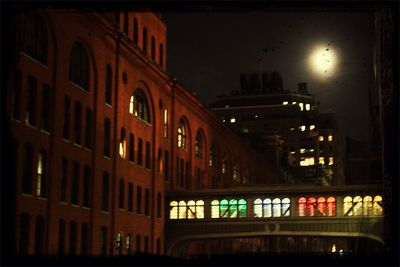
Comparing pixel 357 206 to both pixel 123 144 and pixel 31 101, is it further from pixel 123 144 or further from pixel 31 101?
pixel 31 101

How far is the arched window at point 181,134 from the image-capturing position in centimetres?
5683

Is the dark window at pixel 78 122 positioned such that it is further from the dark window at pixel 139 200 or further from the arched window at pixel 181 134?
the arched window at pixel 181 134

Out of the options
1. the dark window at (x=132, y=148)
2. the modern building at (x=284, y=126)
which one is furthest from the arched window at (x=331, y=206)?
the modern building at (x=284, y=126)

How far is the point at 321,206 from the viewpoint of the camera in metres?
49.5

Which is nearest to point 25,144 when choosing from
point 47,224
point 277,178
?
point 47,224

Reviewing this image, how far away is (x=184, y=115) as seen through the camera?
57.7 metres

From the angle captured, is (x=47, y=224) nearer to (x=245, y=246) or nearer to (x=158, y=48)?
(x=158, y=48)

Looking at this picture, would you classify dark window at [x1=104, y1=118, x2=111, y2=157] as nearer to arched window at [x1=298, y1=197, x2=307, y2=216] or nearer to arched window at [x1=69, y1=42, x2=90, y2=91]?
arched window at [x1=69, y1=42, x2=90, y2=91]

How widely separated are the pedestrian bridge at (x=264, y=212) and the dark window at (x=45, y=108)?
1831cm

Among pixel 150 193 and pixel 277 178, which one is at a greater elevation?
pixel 277 178

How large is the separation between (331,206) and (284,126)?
166ft

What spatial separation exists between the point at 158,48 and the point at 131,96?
33.8 ft

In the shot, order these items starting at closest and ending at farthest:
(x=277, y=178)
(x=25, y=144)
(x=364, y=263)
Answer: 1. (x=364, y=263)
2. (x=25, y=144)
3. (x=277, y=178)

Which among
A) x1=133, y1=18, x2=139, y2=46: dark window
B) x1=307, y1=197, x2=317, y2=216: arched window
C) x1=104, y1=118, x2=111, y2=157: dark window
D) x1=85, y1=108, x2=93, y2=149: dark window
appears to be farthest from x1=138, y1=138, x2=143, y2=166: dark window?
x1=307, y1=197, x2=317, y2=216: arched window
